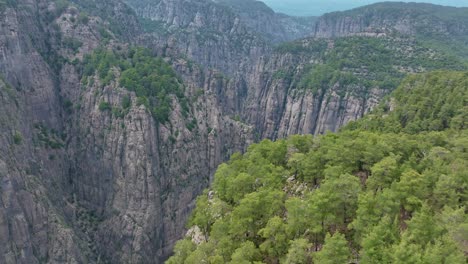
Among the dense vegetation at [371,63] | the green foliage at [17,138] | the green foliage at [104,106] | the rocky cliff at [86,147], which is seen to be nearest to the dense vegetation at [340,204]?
the rocky cliff at [86,147]

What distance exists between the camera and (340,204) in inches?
1492

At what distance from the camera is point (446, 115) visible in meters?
64.3

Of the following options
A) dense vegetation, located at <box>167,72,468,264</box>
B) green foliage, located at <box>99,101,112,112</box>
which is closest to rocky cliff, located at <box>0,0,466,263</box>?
green foliage, located at <box>99,101,112,112</box>

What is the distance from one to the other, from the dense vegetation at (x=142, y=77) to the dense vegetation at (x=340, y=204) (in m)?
38.8

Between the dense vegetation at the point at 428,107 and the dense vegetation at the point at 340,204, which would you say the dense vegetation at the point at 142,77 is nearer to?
the dense vegetation at the point at 428,107

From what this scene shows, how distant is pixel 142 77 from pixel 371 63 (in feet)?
274

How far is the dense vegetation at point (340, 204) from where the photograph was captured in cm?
3147

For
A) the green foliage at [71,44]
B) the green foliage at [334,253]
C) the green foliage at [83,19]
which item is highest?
the green foliage at [83,19]

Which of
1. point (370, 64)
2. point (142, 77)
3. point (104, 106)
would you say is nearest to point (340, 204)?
point (104, 106)

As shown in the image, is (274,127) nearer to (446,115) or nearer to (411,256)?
(446,115)

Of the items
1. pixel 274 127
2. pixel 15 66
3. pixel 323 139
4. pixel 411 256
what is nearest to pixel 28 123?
pixel 15 66

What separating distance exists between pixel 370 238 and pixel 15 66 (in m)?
79.2

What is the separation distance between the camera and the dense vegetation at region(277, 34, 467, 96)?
451 feet

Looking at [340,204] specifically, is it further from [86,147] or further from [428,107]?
[86,147]
